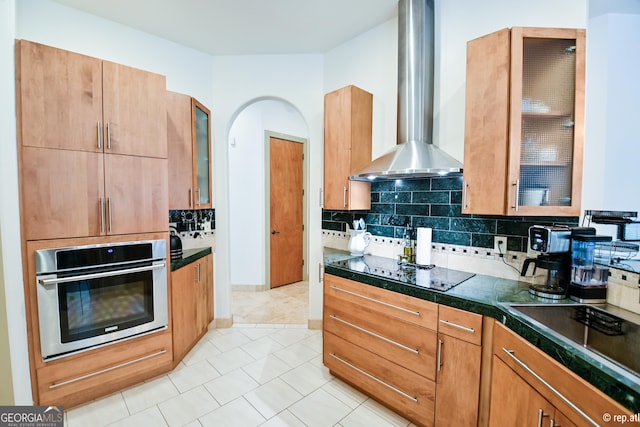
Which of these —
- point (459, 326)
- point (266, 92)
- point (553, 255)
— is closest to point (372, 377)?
point (459, 326)

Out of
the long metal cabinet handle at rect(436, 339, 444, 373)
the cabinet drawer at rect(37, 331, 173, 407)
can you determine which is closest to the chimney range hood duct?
the long metal cabinet handle at rect(436, 339, 444, 373)

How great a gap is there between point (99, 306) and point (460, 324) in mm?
2396

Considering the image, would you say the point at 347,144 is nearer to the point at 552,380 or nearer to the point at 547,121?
the point at 547,121

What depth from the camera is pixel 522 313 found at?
128 cm


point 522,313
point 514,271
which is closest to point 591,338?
point 522,313

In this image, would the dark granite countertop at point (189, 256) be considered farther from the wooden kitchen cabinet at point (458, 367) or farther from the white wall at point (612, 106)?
the white wall at point (612, 106)

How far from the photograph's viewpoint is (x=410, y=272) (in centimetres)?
194

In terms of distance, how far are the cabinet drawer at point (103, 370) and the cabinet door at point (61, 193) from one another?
34.4 inches

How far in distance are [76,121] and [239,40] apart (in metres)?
1.64

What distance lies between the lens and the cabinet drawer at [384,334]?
1.62 meters

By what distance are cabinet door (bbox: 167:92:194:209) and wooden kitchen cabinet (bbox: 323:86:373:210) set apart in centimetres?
131

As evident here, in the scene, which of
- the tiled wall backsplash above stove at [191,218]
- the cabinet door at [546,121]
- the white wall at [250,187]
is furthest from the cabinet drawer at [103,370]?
the cabinet door at [546,121]

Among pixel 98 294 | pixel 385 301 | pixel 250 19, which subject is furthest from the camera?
pixel 250 19

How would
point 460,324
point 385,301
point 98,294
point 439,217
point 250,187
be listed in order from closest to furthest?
point 460,324, point 385,301, point 98,294, point 439,217, point 250,187
